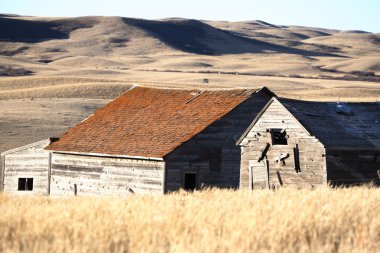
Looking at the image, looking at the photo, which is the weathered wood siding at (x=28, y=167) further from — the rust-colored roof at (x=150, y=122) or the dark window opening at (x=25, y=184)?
the rust-colored roof at (x=150, y=122)

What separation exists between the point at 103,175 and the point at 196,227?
1828 centimetres

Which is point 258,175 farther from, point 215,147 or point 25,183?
point 25,183

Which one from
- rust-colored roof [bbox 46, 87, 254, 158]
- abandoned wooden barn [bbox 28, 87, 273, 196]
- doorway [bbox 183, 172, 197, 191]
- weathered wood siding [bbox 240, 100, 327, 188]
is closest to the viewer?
weathered wood siding [bbox 240, 100, 327, 188]

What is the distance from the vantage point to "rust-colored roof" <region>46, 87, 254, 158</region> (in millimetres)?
28172

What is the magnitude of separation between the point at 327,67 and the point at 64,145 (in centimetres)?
11728

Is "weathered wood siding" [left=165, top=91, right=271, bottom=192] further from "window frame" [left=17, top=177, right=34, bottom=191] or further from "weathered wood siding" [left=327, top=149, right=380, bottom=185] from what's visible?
"window frame" [left=17, top=177, right=34, bottom=191]

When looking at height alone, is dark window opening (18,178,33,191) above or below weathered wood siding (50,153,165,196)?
below

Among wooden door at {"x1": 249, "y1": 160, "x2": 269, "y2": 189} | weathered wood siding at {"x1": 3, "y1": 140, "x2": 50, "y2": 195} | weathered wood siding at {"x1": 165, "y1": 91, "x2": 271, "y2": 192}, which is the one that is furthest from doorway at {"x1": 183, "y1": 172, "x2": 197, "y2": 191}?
weathered wood siding at {"x1": 3, "y1": 140, "x2": 50, "y2": 195}

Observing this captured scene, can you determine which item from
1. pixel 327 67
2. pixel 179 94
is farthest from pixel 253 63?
pixel 179 94

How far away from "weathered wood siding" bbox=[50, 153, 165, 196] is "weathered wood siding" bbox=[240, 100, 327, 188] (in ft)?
9.45

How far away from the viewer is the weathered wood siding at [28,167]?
31375 mm

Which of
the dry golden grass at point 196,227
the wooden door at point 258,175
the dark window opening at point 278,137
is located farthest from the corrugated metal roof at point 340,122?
the dry golden grass at point 196,227

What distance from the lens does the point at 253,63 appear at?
147250 millimetres

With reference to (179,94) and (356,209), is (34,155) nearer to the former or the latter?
(179,94)
